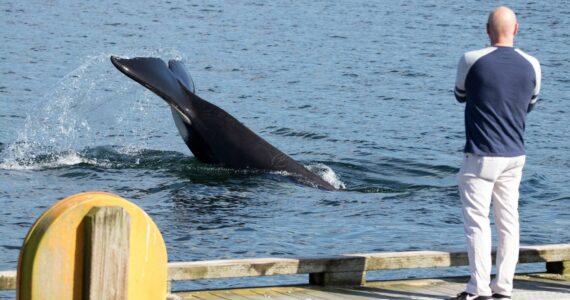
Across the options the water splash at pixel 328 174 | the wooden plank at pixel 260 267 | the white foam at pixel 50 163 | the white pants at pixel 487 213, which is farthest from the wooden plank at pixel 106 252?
the white foam at pixel 50 163

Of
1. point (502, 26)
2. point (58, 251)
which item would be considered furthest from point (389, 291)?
point (58, 251)

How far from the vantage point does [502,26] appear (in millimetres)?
8547

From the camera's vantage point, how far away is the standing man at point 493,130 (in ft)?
28.1

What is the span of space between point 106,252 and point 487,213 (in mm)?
3110

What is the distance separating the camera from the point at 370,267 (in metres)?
9.74

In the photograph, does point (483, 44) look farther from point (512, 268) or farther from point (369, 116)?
point (512, 268)

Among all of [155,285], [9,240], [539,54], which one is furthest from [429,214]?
[539,54]

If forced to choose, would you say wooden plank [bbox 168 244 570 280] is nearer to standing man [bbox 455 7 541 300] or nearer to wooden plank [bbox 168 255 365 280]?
wooden plank [bbox 168 255 365 280]

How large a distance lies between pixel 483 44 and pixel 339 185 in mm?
20442

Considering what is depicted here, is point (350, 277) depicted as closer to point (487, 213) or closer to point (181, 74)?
point (487, 213)

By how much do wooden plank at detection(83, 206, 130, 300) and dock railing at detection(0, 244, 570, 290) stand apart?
245 centimetres

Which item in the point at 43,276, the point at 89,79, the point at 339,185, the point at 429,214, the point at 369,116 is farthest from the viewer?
the point at 89,79

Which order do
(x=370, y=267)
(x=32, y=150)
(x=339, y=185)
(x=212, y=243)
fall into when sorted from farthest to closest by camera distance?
(x=32, y=150) → (x=339, y=185) → (x=212, y=243) → (x=370, y=267)

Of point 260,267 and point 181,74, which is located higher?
point 181,74
